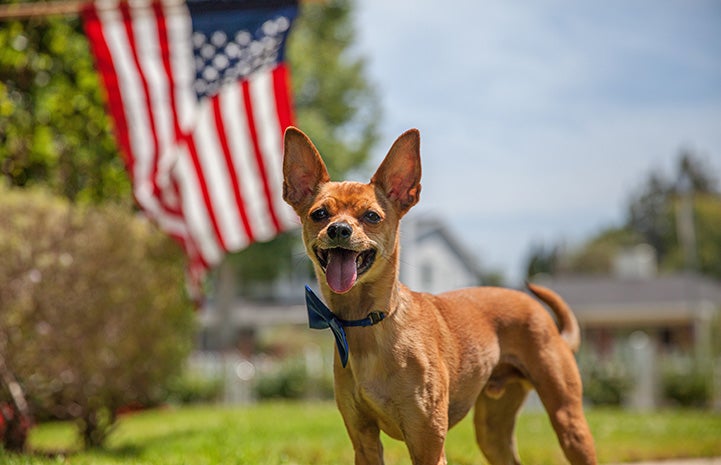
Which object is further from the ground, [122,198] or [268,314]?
[122,198]

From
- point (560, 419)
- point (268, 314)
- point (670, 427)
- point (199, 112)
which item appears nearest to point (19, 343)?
point (199, 112)

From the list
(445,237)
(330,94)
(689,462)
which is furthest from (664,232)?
(689,462)

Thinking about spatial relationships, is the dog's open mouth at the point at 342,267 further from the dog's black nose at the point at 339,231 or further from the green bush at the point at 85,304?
the green bush at the point at 85,304

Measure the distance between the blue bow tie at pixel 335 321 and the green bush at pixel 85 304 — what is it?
552 centimetres

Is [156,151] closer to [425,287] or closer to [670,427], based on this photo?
[670,427]

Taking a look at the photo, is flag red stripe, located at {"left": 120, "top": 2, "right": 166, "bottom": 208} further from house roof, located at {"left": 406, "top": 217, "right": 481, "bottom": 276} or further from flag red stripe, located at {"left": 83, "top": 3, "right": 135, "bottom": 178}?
house roof, located at {"left": 406, "top": 217, "right": 481, "bottom": 276}

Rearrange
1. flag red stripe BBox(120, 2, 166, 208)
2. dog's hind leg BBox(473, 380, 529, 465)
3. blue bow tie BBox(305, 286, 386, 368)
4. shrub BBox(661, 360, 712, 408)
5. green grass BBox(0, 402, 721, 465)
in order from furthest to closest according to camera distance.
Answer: shrub BBox(661, 360, 712, 408), flag red stripe BBox(120, 2, 166, 208), green grass BBox(0, 402, 721, 465), dog's hind leg BBox(473, 380, 529, 465), blue bow tie BBox(305, 286, 386, 368)

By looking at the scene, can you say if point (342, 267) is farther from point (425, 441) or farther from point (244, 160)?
point (244, 160)

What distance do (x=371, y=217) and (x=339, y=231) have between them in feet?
0.85

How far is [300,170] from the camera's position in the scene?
4.21 m

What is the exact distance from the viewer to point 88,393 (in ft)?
30.9

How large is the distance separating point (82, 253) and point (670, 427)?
338 inches

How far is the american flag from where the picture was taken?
29.6ft

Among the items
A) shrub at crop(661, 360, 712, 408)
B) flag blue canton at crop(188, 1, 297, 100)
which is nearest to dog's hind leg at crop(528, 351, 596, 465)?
flag blue canton at crop(188, 1, 297, 100)
